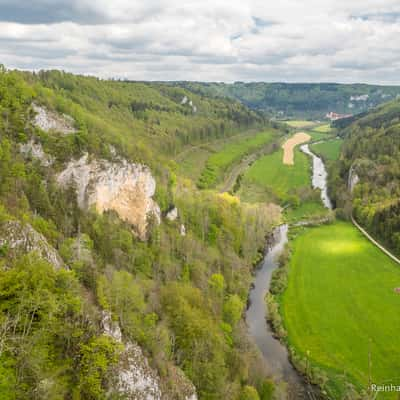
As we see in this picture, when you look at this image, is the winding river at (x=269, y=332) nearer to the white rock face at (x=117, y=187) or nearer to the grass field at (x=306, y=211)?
the grass field at (x=306, y=211)

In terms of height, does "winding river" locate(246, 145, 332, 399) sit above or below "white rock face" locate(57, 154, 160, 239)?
below

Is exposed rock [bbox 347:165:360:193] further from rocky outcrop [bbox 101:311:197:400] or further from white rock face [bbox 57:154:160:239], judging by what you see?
rocky outcrop [bbox 101:311:197:400]

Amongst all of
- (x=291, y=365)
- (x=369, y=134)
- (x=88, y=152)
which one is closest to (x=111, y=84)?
(x=369, y=134)

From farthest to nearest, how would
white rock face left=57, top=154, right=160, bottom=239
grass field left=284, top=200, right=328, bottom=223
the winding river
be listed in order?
grass field left=284, top=200, right=328, bottom=223 → white rock face left=57, top=154, right=160, bottom=239 → the winding river

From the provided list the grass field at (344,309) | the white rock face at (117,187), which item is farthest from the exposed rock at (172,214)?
the grass field at (344,309)

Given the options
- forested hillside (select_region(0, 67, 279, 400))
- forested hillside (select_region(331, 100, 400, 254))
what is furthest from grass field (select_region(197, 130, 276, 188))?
forested hillside (select_region(331, 100, 400, 254))

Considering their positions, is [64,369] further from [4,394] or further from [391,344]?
[391,344]

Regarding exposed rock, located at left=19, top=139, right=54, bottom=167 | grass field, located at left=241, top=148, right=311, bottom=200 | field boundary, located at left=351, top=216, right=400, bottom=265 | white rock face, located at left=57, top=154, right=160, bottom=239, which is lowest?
field boundary, located at left=351, top=216, right=400, bottom=265
